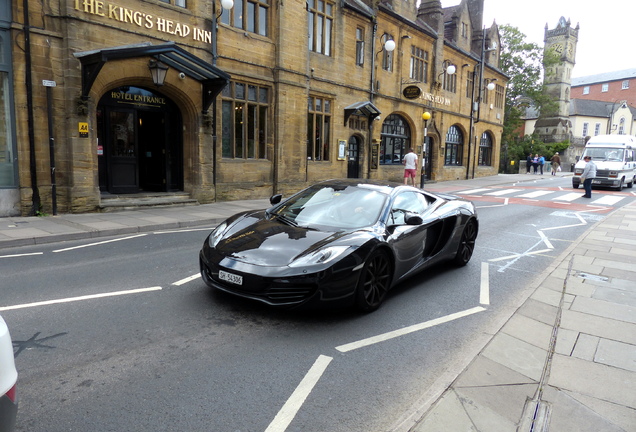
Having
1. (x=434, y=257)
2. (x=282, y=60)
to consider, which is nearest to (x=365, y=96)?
(x=282, y=60)

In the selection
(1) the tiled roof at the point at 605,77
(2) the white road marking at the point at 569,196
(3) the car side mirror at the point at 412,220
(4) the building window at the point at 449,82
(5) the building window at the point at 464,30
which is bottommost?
(2) the white road marking at the point at 569,196

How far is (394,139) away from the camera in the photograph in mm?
24328

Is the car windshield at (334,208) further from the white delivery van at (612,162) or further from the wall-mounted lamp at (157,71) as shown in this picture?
the white delivery van at (612,162)

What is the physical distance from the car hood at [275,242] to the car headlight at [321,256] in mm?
63

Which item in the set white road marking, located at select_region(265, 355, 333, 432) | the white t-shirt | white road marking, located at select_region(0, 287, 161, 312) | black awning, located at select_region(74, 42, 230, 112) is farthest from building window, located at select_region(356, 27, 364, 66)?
white road marking, located at select_region(265, 355, 333, 432)

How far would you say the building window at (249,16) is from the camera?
1452 centimetres

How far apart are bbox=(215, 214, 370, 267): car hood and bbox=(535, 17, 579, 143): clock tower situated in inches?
2881

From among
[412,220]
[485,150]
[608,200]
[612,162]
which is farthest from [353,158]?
[485,150]

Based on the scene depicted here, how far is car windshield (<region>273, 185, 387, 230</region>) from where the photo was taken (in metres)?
5.15

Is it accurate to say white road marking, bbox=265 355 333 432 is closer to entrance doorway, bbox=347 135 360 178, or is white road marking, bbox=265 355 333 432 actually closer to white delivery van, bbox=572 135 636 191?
entrance doorway, bbox=347 135 360 178

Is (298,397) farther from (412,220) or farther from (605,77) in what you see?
(605,77)

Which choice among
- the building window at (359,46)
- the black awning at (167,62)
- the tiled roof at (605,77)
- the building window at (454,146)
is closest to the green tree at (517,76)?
the building window at (454,146)

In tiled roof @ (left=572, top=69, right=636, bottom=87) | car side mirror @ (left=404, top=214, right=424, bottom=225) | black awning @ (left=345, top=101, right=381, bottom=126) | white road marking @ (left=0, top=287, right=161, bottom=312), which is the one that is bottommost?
white road marking @ (left=0, top=287, right=161, bottom=312)

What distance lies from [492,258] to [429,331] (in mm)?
3803
